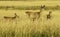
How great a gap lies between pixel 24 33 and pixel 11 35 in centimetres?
36

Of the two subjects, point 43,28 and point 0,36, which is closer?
point 0,36

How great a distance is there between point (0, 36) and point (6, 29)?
1.36ft

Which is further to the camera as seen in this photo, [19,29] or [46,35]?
[19,29]

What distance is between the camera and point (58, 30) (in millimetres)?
7262

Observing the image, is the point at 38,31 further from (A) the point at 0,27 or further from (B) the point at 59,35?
(A) the point at 0,27

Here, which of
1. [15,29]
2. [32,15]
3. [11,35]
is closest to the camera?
[11,35]

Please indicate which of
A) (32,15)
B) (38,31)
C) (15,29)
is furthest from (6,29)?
(32,15)

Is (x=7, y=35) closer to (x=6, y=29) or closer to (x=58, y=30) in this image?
(x=6, y=29)

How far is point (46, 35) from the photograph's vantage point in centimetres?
707

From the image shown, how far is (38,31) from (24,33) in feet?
1.22

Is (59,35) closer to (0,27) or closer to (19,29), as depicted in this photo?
(19,29)

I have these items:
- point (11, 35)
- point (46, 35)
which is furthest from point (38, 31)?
point (11, 35)

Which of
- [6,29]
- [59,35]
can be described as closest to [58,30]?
[59,35]

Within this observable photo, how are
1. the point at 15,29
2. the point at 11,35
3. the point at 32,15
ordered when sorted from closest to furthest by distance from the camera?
the point at 11,35 < the point at 15,29 < the point at 32,15
